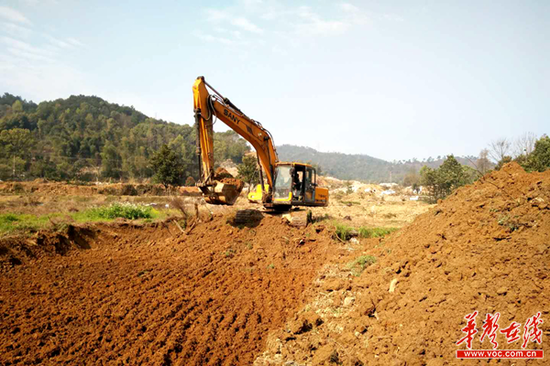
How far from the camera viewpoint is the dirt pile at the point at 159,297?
4.83 metres

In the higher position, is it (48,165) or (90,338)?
(48,165)

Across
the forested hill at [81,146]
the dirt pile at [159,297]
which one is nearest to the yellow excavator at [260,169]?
the dirt pile at [159,297]

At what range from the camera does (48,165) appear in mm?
48438

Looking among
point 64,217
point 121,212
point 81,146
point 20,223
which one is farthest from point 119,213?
point 81,146

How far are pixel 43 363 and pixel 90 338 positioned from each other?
71 centimetres

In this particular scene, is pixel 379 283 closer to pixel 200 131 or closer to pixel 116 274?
pixel 116 274

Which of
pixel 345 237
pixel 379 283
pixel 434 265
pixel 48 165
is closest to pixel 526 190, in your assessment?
pixel 434 265

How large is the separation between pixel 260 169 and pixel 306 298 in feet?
23.7

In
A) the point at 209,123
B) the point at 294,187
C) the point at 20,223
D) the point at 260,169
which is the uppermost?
the point at 209,123

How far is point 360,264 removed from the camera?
755 cm

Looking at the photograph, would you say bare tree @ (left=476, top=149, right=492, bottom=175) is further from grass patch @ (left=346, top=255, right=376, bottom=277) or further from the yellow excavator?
the yellow excavator

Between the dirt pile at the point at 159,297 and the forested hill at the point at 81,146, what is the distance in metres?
25.0

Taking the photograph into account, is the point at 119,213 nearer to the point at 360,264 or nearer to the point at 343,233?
the point at 343,233

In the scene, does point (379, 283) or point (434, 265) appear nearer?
point (434, 265)
